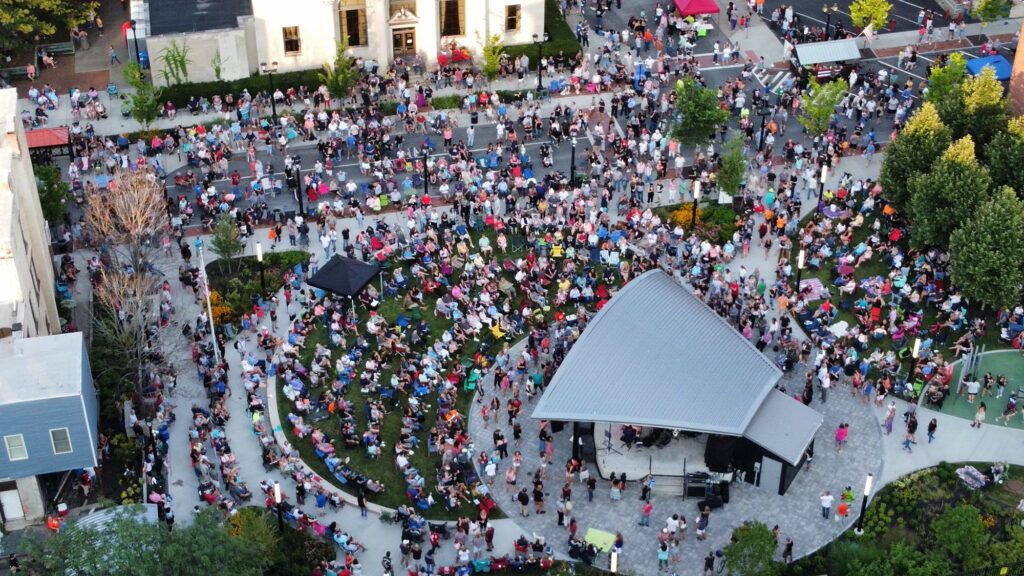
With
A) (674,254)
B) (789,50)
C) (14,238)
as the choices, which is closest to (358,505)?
(14,238)

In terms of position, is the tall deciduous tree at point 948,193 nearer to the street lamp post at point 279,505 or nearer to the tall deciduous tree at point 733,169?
the tall deciduous tree at point 733,169

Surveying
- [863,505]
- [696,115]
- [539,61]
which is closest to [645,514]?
[863,505]

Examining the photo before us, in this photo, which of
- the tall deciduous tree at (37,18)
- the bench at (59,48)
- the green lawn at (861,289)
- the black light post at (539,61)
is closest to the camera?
the green lawn at (861,289)

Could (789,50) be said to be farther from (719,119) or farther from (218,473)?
(218,473)

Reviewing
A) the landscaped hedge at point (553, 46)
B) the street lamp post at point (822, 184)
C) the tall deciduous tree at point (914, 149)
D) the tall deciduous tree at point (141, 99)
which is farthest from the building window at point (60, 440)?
the landscaped hedge at point (553, 46)

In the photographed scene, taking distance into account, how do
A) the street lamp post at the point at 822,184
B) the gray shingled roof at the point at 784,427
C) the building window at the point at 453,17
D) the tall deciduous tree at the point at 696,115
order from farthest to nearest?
the building window at the point at 453,17
the tall deciduous tree at the point at 696,115
the street lamp post at the point at 822,184
the gray shingled roof at the point at 784,427

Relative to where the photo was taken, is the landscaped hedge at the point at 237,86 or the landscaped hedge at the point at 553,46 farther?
the landscaped hedge at the point at 553,46

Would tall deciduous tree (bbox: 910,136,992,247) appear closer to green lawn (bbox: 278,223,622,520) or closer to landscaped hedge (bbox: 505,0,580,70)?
green lawn (bbox: 278,223,622,520)

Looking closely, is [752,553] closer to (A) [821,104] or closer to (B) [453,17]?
(A) [821,104]
